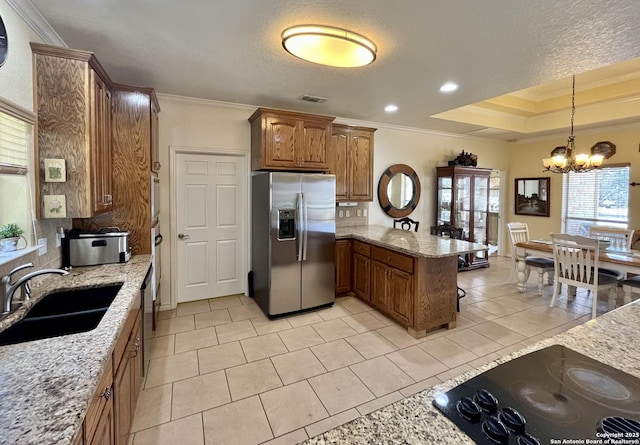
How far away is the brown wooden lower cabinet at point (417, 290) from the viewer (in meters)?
3.04

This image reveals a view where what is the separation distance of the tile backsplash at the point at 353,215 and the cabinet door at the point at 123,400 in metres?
3.54

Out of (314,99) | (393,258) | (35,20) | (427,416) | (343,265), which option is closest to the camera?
(427,416)

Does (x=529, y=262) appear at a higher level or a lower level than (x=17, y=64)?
lower

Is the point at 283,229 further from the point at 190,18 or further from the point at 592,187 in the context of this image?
the point at 592,187

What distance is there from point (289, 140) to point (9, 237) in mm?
2669

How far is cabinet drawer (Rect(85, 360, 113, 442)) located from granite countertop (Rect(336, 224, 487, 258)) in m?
2.48

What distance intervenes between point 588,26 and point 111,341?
3504mm

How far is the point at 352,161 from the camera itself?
4445mm

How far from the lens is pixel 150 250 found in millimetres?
2904

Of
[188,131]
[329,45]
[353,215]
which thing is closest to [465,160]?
[353,215]

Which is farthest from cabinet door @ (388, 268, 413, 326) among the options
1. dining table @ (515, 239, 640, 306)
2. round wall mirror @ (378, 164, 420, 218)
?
dining table @ (515, 239, 640, 306)

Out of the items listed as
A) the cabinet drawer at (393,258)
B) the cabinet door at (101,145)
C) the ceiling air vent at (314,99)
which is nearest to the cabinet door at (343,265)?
the cabinet drawer at (393,258)

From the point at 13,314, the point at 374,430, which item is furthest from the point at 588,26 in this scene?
the point at 13,314

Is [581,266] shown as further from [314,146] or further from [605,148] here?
[314,146]
